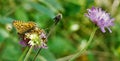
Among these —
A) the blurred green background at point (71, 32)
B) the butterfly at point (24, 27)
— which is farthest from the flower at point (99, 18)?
the blurred green background at point (71, 32)

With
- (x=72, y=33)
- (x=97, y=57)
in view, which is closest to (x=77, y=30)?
(x=72, y=33)

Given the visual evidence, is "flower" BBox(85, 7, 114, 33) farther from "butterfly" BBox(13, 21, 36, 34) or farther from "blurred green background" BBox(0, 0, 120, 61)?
"blurred green background" BBox(0, 0, 120, 61)

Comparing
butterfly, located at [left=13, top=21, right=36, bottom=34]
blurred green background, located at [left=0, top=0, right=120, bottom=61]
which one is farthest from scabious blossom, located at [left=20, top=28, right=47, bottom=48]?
blurred green background, located at [left=0, top=0, right=120, bottom=61]

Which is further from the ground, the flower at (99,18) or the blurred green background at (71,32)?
the blurred green background at (71,32)

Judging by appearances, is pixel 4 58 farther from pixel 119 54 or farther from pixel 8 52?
pixel 119 54

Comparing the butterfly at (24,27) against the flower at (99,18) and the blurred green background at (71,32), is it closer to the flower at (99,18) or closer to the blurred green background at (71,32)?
the flower at (99,18)

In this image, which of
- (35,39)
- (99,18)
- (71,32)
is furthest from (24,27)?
(71,32)

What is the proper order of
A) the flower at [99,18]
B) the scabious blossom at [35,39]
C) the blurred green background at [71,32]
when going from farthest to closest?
the blurred green background at [71,32] → the flower at [99,18] → the scabious blossom at [35,39]

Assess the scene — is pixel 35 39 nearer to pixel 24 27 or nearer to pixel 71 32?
pixel 24 27
